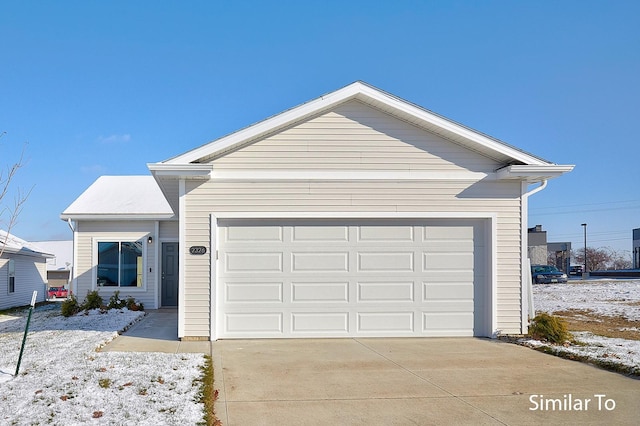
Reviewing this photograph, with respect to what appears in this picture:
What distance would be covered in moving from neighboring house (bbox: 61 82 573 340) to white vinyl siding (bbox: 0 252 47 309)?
12701mm

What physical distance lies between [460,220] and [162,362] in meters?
6.05

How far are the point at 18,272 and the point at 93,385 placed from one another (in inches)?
681

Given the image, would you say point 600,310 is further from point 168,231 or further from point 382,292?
point 168,231

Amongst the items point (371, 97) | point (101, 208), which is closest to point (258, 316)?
point (371, 97)

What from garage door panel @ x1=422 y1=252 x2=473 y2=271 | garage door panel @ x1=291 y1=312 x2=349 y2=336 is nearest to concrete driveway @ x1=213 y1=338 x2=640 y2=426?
garage door panel @ x1=291 y1=312 x2=349 y2=336

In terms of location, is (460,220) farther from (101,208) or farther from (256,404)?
(101,208)

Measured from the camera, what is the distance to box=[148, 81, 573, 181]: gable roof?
10.4 meters

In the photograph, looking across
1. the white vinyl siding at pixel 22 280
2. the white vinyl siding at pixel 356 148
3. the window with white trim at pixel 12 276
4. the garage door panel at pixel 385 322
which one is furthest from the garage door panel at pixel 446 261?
the window with white trim at pixel 12 276

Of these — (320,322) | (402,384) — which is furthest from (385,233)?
(402,384)

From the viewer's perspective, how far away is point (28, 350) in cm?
907

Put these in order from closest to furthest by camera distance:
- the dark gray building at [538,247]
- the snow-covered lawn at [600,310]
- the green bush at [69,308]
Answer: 1. the snow-covered lawn at [600,310]
2. the green bush at [69,308]
3. the dark gray building at [538,247]

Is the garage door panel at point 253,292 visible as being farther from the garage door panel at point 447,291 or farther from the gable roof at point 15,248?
the gable roof at point 15,248

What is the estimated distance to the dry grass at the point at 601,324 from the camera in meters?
12.0

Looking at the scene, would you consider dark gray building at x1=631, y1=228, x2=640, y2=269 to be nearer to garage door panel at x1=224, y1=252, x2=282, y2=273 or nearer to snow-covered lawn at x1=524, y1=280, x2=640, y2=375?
snow-covered lawn at x1=524, y1=280, x2=640, y2=375
